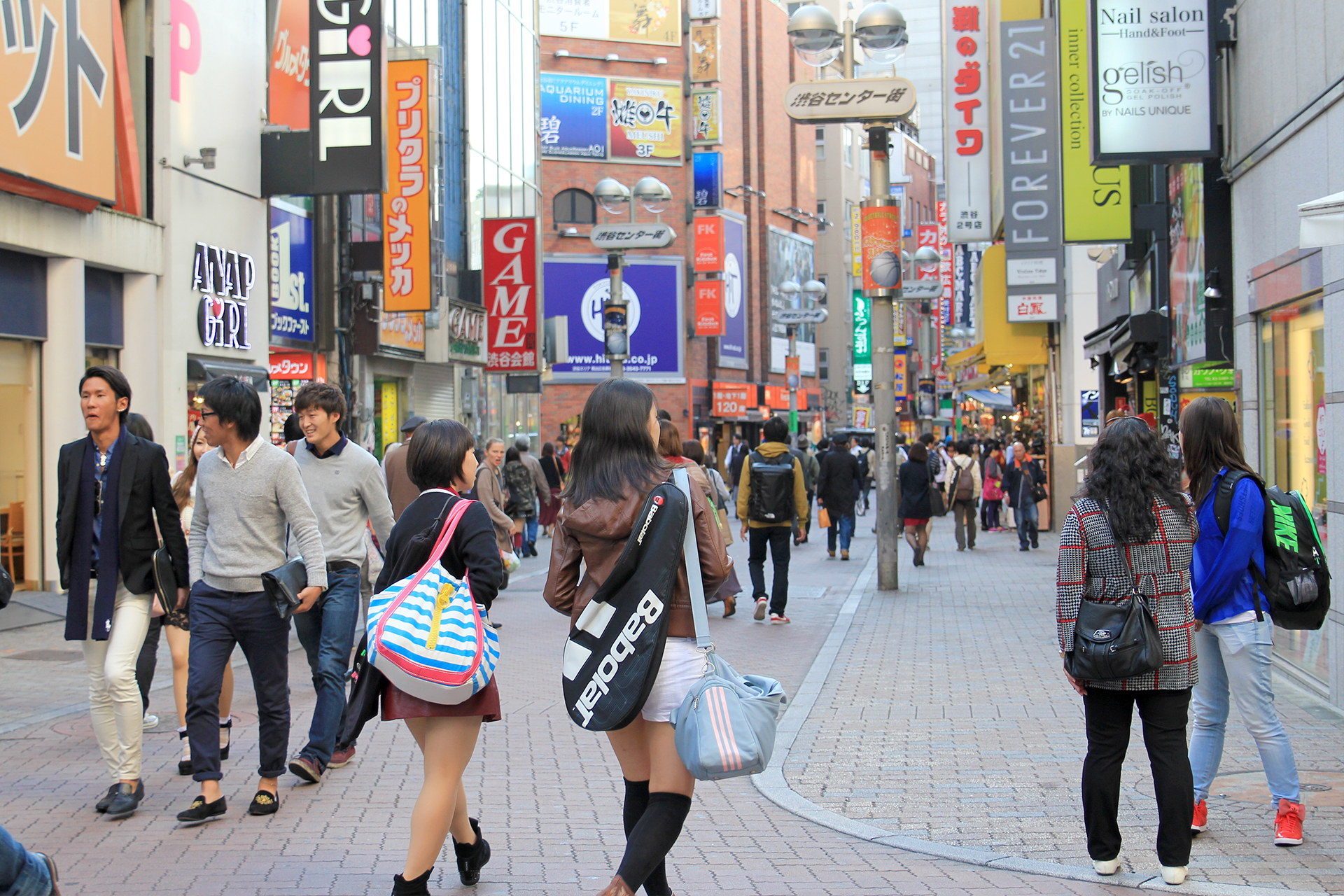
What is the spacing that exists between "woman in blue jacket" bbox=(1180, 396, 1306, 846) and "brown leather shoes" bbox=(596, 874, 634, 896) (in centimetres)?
258

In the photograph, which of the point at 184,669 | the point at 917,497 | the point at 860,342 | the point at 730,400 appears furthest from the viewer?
the point at 860,342

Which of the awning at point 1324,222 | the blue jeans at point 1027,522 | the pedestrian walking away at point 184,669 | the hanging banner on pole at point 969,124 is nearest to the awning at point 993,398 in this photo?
the hanging banner on pole at point 969,124

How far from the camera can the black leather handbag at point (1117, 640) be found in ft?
15.2

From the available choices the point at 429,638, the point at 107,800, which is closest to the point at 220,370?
the point at 107,800

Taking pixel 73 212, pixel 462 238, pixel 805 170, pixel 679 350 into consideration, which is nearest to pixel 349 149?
pixel 73 212

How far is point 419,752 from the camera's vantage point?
733 cm

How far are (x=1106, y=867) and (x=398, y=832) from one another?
2.89 metres

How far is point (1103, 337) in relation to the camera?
691 inches

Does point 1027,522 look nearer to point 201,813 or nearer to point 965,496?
point 965,496

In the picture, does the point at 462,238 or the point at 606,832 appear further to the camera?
the point at 462,238

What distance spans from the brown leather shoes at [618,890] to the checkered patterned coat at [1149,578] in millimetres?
1839

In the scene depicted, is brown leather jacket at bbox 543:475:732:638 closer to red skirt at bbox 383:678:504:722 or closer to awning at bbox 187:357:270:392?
red skirt at bbox 383:678:504:722

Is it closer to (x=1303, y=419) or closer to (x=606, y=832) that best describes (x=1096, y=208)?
(x=1303, y=419)

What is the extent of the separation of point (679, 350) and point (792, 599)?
41420mm
